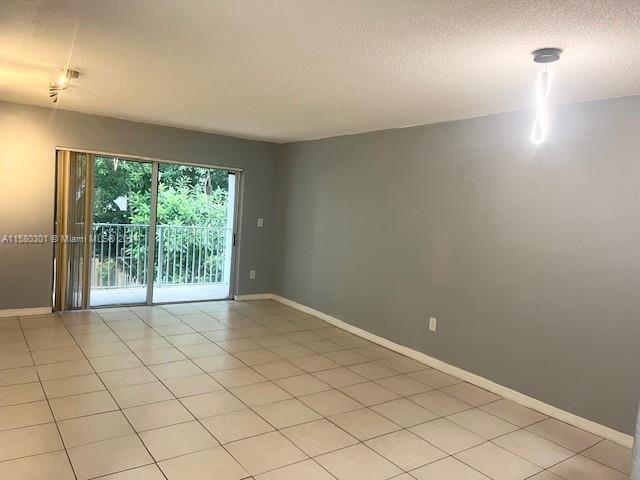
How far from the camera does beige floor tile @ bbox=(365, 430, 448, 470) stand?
2562 millimetres

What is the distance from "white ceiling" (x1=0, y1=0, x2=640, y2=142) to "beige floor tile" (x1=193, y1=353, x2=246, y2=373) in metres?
2.20

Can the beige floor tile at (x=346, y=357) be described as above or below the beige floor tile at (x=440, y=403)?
above

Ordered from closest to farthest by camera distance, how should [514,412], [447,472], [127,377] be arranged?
[447,472]
[514,412]
[127,377]

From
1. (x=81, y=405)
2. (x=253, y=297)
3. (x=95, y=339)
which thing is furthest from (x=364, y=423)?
(x=253, y=297)

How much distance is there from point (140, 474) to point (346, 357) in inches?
90.4

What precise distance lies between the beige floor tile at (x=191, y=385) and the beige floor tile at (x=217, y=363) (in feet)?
0.58

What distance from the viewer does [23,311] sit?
489cm

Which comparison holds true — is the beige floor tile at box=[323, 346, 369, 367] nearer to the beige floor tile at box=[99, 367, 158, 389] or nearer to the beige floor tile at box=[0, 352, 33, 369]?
the beige floor tile at box=[99, 367, 158, 389]

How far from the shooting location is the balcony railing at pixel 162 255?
5.54 metres

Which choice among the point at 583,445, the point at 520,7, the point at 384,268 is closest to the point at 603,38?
the point at 520,7

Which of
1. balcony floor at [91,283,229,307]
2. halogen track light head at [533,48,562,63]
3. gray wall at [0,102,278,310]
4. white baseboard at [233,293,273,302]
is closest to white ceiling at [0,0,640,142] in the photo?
halogen track light head at [533,48,562,63]

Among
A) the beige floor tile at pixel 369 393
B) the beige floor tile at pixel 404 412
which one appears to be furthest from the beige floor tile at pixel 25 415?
the beige floor tile at pixel 404 412

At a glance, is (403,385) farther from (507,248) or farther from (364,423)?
(507,248)

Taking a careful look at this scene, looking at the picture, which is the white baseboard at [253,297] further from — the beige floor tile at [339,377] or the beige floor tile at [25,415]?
the beige floor tile at [25,415]
